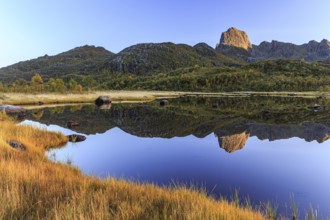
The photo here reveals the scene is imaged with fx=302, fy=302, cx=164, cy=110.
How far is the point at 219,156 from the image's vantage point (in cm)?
1567

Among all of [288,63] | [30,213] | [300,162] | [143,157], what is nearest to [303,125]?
[300,162]

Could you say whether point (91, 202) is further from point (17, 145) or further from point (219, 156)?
point (219, 156)

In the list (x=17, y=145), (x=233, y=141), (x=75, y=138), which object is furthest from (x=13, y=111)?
(x=233, y=141)

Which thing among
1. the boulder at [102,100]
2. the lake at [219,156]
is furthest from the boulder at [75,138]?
the boulder at [102,100]

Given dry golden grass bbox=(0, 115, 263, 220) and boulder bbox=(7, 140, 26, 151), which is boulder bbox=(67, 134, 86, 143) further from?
dry golden grass bbox=(0, 115, 263, 220)

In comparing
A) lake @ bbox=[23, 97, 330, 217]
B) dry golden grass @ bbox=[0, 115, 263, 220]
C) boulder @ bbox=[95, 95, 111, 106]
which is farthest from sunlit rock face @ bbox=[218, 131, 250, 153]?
boulder @ bbox=[95, 95, 111, 106]

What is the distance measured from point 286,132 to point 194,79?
111909 mm

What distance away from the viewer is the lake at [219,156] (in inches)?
423

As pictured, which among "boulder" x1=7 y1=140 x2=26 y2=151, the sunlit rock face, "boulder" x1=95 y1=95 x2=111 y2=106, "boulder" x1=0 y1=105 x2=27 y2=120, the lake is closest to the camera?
the lake

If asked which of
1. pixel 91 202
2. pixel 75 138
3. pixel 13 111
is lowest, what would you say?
pixel 75 138

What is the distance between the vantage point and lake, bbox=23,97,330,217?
10.7 m

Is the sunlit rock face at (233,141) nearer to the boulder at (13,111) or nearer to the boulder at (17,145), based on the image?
the boulder at (17,145)

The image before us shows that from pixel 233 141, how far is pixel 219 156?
4.38 m

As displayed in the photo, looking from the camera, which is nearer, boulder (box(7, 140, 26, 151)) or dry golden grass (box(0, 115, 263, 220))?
dry golden grass (box(0, 115, 263, 220))
